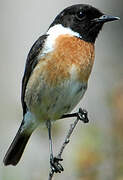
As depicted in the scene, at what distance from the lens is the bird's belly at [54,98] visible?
4.66 m

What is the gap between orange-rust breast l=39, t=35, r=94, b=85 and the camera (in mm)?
4637

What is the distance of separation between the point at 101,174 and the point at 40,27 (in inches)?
189

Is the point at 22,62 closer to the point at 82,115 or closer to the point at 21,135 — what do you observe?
the point at 21,135

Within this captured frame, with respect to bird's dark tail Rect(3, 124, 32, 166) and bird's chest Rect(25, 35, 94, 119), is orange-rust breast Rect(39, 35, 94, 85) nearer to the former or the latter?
bird's chest Rect(25, 35, 94, 119)

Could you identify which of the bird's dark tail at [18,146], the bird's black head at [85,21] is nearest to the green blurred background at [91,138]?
the bird's dark tail at [18,146]

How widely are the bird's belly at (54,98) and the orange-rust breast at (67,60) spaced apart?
53mm

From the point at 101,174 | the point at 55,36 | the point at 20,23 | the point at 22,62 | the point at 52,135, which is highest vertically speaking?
the point at 20,23

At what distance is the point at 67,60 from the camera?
15.3 ft

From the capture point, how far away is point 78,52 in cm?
475

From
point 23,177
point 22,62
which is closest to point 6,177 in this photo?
point 23,177

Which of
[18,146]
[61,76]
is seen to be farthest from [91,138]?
[18,146]

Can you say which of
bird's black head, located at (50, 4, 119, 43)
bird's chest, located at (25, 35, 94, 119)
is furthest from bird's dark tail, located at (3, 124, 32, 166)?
bird's black head, located at (50, 4, 119, 43)

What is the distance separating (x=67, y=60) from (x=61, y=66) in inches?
2.6

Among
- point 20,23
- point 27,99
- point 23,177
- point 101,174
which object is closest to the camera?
point 101,174
